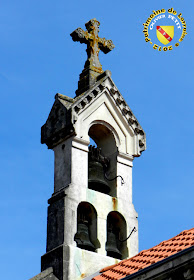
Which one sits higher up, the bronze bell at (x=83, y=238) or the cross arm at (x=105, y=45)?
the cross arm at (x=105, y=45)

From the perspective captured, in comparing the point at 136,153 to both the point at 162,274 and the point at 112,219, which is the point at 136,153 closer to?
the point at 112,219

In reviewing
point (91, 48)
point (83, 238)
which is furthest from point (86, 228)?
point (91, 48)

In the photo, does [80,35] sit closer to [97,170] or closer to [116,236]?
[97,170]

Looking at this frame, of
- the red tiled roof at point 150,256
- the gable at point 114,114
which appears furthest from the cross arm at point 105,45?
the red tiled roof at point 150,256

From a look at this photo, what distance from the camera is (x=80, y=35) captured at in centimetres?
2414

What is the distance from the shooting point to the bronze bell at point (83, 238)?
70.8ft

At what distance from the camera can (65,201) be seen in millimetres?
21266

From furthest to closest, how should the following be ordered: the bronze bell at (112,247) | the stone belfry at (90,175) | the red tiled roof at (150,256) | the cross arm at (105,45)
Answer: the cross arm at (105,45) → the bronze bell at (112,247) → the stone belfry at (90,175) → the red tiled roof at (150,256)

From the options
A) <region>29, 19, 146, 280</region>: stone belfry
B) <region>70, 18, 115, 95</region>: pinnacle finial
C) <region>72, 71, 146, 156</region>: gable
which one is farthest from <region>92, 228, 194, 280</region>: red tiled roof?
<region>70, 18, 115, 95</region>: pinnacle finial

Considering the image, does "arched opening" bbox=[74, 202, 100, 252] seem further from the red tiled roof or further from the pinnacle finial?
the pinnacle finial

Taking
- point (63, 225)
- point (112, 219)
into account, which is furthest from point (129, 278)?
point (112, 219)

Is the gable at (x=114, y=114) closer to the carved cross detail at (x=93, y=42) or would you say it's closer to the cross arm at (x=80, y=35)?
the carved cross detail at (x=93, y=42)

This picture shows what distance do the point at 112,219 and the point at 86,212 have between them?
0.82 m

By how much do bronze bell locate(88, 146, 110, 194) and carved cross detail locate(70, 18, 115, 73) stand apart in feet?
7.65
